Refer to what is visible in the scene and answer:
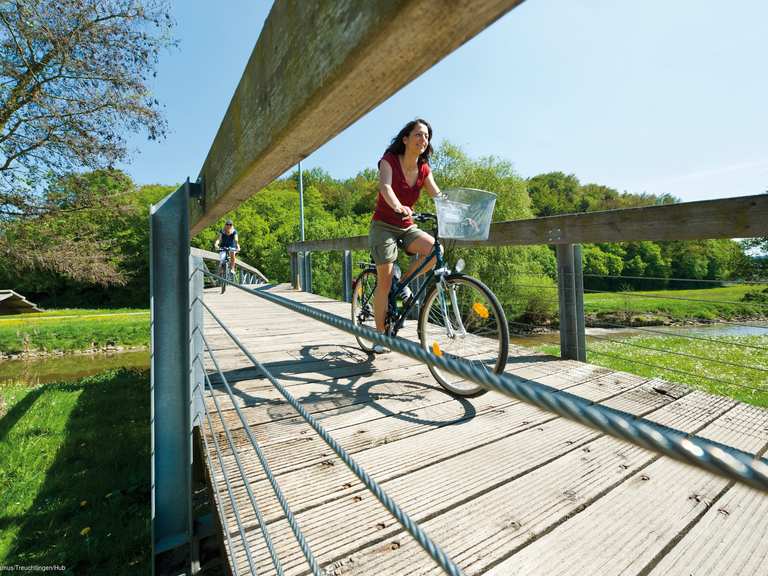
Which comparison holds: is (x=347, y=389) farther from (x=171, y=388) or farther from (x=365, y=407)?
(x=171, y=388)

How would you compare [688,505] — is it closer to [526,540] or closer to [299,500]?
[526,540]

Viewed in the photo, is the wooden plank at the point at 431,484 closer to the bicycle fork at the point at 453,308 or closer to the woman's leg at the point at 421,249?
the bicycle fork at the point at 453,308

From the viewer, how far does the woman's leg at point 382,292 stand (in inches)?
114

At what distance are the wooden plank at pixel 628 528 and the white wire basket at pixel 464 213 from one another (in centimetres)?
140

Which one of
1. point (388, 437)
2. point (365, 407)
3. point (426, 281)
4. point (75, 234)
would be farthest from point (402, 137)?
point (75, 234)

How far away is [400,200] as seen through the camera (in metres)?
2.82

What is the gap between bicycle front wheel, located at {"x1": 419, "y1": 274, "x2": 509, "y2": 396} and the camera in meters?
2.35

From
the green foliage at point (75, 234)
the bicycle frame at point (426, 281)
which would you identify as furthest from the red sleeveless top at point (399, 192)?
the green foliage at point (75, 234)

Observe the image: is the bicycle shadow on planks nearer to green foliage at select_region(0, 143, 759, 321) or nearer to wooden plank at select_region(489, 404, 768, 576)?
wooden plank at select_region(489, 404, 768, 576)

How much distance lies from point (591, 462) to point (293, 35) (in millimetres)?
1717

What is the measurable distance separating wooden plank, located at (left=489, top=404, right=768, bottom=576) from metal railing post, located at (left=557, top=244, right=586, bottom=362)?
1346 millimetres

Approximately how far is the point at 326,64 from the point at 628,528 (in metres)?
1.46

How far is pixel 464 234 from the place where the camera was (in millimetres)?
2406

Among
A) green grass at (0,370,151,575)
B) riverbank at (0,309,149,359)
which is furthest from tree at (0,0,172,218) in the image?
riverbank at (0,309,149,359)
